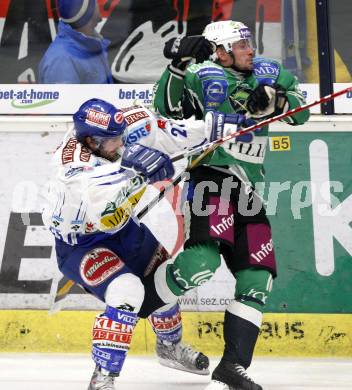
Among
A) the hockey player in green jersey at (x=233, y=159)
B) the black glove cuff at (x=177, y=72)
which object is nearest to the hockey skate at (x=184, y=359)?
the hockey player in green jersey at (x=233, y=159)

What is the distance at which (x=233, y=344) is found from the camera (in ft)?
13.9

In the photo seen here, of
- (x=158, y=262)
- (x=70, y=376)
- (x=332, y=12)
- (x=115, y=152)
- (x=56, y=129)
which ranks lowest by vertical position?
(x=70, y=376)

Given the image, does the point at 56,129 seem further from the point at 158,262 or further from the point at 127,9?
the point at 158,262

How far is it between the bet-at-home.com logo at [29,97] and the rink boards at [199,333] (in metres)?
1.17

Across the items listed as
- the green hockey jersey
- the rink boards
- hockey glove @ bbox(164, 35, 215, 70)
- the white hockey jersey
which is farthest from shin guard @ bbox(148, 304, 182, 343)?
hockey glove @ bbox(164, 35, 215, 70)

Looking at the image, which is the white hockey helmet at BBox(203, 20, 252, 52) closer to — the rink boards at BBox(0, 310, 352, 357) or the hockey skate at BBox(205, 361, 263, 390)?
the hockey skate at BBox(205, 361, 263, 390)

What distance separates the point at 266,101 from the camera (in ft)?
14.1

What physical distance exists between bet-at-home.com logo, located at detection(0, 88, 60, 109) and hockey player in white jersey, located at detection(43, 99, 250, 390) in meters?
1.60

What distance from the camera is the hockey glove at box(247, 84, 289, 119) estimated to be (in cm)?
430

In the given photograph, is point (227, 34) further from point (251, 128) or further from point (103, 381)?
point (103, 381)

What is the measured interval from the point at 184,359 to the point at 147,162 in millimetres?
1137

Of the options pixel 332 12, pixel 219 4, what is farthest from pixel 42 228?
pixel 332 12

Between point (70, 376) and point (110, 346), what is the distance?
2.60ft

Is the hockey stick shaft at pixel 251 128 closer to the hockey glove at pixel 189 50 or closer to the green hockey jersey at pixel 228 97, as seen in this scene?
the green hockey jersey at pixel 228 97
